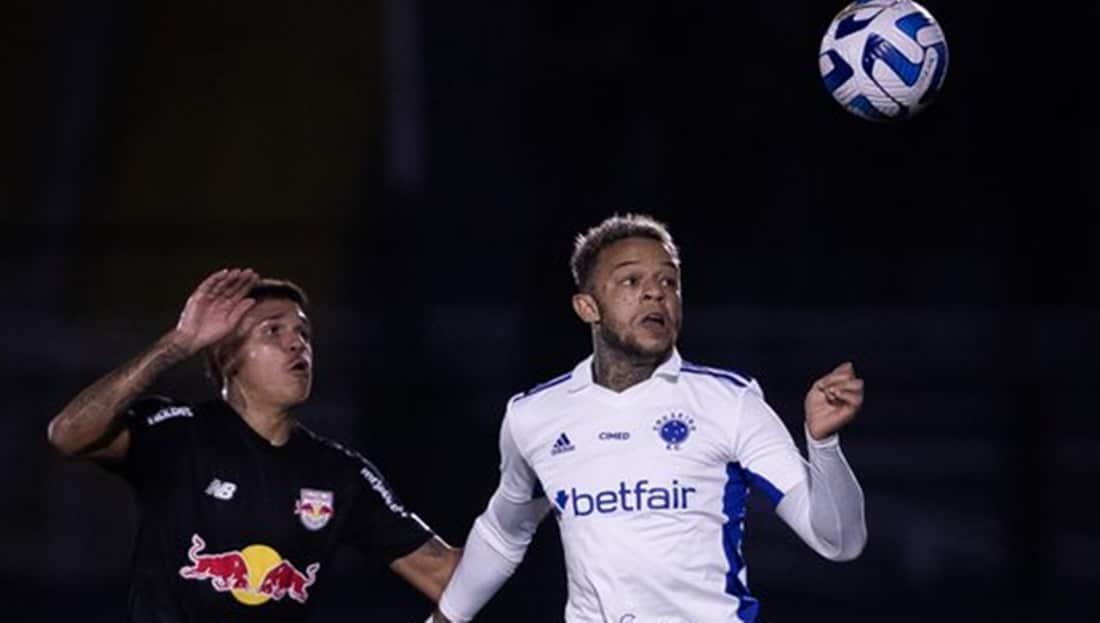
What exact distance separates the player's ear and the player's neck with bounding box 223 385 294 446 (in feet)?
2.98

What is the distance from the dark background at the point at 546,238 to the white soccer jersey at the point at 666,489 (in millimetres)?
3654

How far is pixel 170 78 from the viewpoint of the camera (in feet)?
46.5

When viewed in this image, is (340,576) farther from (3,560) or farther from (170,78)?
(170,78)

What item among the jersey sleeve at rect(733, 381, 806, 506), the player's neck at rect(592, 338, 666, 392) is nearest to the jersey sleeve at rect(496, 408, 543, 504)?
the player's neck at rect(592, 338, 666, 392)

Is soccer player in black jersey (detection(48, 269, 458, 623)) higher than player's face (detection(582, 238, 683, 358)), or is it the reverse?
player's face (detection(582, 238, 683, 358))

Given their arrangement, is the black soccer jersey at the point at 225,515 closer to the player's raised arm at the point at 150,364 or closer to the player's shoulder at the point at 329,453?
the player's shoulder at the point at 329,453

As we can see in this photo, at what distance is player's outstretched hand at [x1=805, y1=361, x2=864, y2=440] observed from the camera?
4.69 meters

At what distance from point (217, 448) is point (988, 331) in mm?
5249

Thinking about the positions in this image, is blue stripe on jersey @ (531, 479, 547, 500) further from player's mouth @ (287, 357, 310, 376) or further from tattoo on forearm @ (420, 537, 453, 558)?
player's mouth @ (287, 357, 310, 376)

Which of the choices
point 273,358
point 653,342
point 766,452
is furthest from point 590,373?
point 273,358

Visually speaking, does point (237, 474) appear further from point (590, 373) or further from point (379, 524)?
point (590, 373)

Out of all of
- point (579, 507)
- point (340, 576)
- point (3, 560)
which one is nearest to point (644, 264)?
point (579, 507)

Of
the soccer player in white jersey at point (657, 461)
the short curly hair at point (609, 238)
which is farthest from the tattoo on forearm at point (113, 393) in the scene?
the short curly hair at point (609, 238)

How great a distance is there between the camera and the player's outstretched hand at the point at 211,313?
Answer: 524 centimetres
